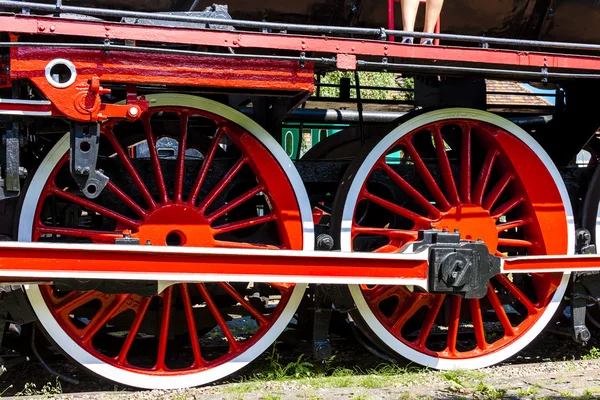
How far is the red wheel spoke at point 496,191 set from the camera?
4.58 metres

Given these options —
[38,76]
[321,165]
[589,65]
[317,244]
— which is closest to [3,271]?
[38,76]

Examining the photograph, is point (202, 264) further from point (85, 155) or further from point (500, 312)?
point (500, 312)

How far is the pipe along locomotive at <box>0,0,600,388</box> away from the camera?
11.5ft

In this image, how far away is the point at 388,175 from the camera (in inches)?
180

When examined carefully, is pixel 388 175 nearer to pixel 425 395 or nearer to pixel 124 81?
pixel 425 395

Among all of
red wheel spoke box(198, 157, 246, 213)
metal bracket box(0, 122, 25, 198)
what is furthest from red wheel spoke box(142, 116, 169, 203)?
metal bracket box(0, 122, 25, 198)

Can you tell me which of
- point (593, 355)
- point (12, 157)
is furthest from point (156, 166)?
point (593, 355)

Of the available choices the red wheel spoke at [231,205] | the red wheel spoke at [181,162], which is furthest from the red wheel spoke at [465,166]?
the red wheel spoke at [181,162]

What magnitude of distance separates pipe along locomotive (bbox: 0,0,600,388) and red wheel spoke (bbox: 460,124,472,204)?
1 cm

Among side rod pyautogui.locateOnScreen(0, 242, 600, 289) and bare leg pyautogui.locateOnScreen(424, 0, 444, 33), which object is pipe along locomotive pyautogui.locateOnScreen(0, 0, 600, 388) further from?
bare leg pyautogui.locateOnScreen(424, 0, 444, 33)

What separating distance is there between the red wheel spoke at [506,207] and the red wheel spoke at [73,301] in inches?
97.5

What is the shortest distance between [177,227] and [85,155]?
27.8 inches

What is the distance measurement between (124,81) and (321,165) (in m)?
1.45

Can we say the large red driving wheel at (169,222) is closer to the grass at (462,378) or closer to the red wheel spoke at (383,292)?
the red wheel spoke at (383,292)
